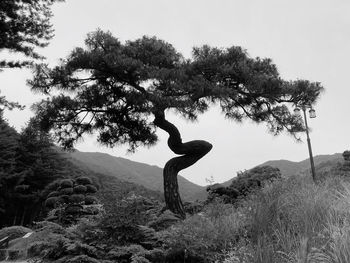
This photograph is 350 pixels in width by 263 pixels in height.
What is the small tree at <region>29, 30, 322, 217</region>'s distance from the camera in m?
11.0

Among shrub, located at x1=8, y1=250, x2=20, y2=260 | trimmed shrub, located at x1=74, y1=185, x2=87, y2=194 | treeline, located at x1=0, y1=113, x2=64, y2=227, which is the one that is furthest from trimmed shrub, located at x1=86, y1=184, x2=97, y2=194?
shrub, located at x1=8, y1=250, x2=20, y2=260

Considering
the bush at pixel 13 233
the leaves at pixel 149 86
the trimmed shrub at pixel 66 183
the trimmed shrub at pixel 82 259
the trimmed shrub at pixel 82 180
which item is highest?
the leaves at pixel 149 86

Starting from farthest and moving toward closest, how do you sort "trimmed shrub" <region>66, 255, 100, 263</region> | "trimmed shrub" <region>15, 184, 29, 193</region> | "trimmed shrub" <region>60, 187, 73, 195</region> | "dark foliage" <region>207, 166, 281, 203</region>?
"trimmed shrub" <region>15, 184, 29, 193</region> → "trimmed shrub" <region>60, 187, 73, 195</region> → "dark foliage" <region>207, 166, 281, 203</region> → "trimmed shrub" <region>66, 255, 100, 263</region>

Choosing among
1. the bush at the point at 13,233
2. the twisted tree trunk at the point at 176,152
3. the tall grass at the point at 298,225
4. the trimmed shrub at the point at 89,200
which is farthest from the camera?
the trimmed shrub at the point at 89,200

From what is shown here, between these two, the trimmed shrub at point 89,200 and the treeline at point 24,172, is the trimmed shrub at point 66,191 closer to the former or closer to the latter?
the trimmed shrub at point 89,200

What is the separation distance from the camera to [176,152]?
11.9 meters

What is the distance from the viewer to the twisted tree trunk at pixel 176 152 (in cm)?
1116

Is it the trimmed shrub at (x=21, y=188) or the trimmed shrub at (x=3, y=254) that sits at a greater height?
the trimmed shrub at (x=21, y=188)

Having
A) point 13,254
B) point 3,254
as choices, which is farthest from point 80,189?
point 13,254

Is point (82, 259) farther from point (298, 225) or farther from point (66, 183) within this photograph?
point (66, 183)

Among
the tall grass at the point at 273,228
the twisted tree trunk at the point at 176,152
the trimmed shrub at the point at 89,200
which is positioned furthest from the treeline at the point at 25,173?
the tall grass at the point at 273,228

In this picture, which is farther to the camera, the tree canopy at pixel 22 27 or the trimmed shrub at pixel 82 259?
the tree canopy at pixel 22 27

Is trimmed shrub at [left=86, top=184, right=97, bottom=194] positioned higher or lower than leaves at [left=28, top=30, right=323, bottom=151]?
lower

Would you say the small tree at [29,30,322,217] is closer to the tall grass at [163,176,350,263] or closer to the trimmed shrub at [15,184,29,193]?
the tall grass at [163,176,350,263]
